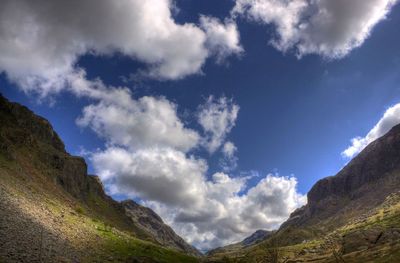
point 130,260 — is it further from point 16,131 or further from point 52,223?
point 16,131

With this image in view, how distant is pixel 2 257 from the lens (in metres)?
52.6

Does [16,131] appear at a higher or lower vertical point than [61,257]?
higher

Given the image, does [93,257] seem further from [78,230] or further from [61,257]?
[78,230]

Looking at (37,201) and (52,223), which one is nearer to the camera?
(52,223)

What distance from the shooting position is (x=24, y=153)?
16525cm

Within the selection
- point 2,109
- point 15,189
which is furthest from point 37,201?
point 2,109

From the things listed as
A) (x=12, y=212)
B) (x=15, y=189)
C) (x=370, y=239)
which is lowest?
(x=12, y=212)

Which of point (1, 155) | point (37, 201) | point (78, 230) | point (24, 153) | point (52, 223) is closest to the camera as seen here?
point (52, 223)

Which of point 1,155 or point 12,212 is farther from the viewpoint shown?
point 1,155

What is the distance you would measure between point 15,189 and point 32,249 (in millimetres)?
45939

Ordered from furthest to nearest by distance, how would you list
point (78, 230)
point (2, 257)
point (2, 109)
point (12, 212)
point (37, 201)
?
point (2, 109) → point (37, 201) → point (78, 230) → point (12, 212) → point (2, 257)

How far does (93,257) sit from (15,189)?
38.5 m

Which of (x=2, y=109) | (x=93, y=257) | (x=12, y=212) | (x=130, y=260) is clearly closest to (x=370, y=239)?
(x=130, y=260)

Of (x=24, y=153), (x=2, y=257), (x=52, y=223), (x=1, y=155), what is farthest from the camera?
(x=24, y=153)
